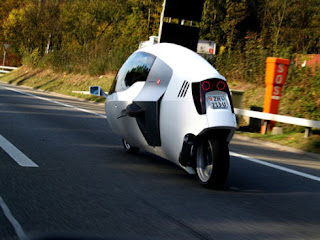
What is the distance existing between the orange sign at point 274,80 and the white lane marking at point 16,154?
6.74 metres

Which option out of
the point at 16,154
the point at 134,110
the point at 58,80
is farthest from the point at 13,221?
the point at 58,80

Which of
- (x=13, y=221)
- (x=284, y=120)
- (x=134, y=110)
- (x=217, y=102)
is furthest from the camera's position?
(x=284, y=120)

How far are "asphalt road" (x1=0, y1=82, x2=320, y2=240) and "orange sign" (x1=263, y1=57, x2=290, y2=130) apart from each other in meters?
4.03

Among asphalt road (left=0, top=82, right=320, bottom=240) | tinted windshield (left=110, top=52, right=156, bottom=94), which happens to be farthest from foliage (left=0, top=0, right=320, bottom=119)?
asphalt road (left=0, top=82, right=320, bottom=240)

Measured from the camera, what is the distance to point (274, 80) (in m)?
12.3

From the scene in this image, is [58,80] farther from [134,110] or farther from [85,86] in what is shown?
[134,110]

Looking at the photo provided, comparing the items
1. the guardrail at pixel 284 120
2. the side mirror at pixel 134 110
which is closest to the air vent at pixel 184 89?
the side mirror at pixel 134 110

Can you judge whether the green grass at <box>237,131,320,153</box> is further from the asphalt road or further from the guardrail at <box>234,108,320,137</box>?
the asphalt road

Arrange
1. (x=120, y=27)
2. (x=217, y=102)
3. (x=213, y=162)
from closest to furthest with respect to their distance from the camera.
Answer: (x=213, y=162)
(x=217, y=102)
(x=120, y=27)

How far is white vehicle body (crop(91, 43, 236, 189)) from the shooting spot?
18.2 ft

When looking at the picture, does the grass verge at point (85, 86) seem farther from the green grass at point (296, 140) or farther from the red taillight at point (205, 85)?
the red taillight at point (205, 85)

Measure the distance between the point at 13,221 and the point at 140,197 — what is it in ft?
4.77

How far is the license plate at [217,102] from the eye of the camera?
5.50 m

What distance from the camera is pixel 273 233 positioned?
4.11m
